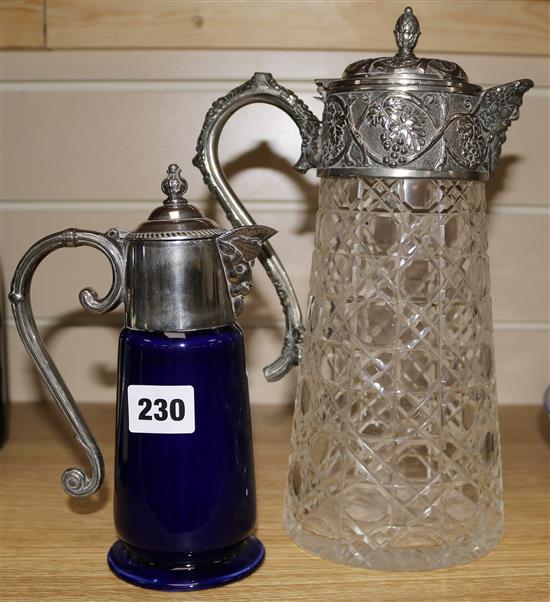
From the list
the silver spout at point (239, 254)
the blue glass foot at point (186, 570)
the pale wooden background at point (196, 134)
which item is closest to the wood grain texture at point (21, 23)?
the pale wooden background at point (196, 134)

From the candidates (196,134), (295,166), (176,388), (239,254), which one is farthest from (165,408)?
(196,134)

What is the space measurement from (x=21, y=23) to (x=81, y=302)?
525 millimetres

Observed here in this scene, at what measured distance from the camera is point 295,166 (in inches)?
28.7

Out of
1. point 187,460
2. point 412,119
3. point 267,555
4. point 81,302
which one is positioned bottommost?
point 267,555

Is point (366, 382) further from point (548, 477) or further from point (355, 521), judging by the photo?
point (548, 477)

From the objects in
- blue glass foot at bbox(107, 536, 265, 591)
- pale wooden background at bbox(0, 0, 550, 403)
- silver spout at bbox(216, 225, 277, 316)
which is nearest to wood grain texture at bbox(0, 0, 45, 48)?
pale wooden background at bbox(0, 0, 550, 403)

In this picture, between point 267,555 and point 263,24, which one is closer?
point 267,555

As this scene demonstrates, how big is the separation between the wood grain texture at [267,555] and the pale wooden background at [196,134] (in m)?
0.18

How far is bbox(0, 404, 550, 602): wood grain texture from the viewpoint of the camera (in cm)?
66

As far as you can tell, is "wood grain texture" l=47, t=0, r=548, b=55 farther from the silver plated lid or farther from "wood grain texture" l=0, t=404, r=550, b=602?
"wood grain texture" l=0, t=404, r=550, b=602

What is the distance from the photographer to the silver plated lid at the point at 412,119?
66 centimetres

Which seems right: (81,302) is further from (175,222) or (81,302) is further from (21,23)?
(21,23)

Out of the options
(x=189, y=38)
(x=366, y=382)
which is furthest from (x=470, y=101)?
(x=189, y=38)

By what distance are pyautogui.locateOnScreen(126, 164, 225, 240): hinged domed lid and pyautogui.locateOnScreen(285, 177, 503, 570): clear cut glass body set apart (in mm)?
122
